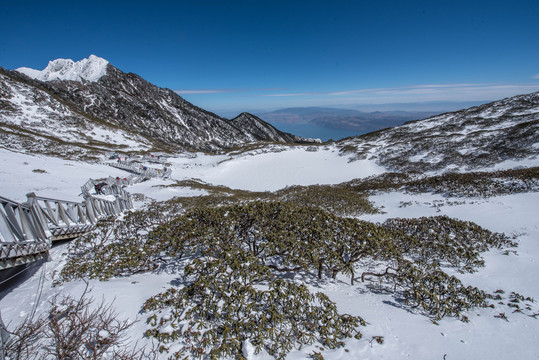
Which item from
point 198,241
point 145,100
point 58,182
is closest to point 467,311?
point 198,241

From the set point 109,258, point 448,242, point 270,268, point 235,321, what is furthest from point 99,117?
point 448,242

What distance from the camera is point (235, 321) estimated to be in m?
4.45

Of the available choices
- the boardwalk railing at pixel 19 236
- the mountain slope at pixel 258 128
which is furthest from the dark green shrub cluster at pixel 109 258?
the mountain slope at pixel 258 128

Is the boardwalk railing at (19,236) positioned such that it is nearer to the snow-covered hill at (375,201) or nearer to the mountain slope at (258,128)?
the snow-covered hill at (375,201)

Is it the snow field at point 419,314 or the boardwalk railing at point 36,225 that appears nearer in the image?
the snow field at point 419,314

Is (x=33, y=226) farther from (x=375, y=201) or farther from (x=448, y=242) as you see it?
(x=375, y=201)

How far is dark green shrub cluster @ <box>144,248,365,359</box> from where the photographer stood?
4.12 metres

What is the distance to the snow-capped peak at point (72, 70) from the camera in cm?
11928

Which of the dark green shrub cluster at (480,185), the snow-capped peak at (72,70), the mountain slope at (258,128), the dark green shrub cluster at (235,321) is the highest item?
the snow-capped peak at (72,70)

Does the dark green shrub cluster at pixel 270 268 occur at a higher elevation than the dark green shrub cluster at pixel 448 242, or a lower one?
higher

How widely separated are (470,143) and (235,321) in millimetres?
40371

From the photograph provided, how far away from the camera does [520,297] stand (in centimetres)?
611

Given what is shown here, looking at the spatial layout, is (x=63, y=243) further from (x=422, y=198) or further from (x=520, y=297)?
(x=422, y=198)

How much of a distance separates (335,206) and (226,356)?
14.5 meters
